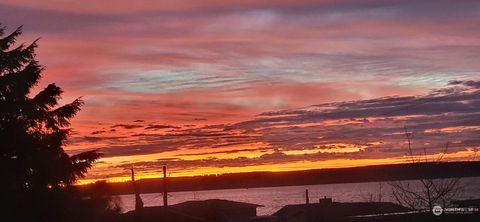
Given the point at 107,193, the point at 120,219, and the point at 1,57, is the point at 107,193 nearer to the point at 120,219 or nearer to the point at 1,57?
the point at 120,219

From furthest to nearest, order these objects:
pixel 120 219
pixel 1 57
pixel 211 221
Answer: pixel 211 221, pixel 120 219, pixel 1 57

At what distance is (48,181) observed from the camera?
27125 mm

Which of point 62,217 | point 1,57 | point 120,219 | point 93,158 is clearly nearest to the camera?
point 62,217

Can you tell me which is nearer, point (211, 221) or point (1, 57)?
point (1, 57)

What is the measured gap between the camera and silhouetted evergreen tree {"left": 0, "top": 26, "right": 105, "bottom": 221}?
25766mm

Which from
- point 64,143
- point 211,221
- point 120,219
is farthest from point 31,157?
point 211,221

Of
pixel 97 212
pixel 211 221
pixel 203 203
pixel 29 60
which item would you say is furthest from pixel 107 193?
pixel 203 203

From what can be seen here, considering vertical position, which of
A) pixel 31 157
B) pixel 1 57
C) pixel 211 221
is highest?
pixel 1 57

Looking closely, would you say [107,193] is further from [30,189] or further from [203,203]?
[203,203]

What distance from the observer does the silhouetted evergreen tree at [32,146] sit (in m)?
25.8

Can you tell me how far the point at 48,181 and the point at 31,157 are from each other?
44.8 inches

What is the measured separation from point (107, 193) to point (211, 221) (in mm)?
26346

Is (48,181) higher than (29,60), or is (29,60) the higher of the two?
(29,60)

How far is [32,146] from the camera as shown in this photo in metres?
26.8
